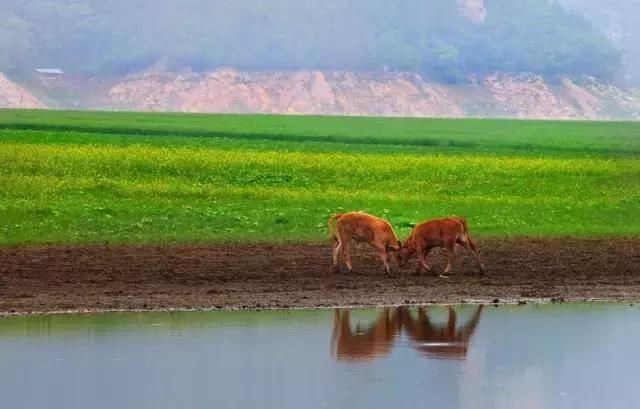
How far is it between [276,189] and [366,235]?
15.0 m

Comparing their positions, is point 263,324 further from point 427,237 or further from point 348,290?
point 427,237

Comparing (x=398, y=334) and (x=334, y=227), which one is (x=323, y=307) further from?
(x=334, y=227)

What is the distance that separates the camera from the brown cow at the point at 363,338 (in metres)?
18.3

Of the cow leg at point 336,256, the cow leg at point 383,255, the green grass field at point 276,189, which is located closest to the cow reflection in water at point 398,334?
the cow leg at point 383,255

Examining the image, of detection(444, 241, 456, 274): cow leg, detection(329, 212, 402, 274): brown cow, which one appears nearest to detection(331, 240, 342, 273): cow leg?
detection(329, 212, 402, 274): brown cow

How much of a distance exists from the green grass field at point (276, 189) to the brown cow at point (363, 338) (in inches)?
385

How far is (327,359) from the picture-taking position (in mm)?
17875

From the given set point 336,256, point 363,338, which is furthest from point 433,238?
→ point 363,338

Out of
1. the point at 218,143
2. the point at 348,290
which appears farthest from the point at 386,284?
the point at 218,143

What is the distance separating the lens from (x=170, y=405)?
15.3m

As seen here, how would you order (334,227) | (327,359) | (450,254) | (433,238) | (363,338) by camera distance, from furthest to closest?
(334,227) → (450,254) → (433,238) → (363,338) → (327,359)

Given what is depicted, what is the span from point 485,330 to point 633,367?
3079mm

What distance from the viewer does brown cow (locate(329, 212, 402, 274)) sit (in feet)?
86.9

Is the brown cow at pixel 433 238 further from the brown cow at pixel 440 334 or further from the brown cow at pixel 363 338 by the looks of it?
the brown cow at pixel 363 338
